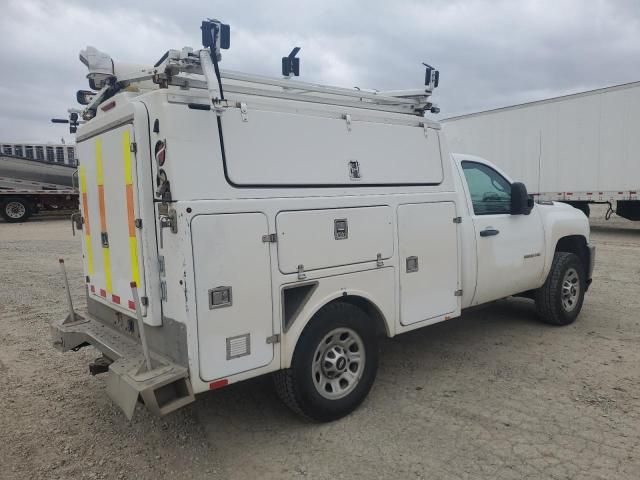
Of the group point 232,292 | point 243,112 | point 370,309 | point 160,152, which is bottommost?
point 370,309

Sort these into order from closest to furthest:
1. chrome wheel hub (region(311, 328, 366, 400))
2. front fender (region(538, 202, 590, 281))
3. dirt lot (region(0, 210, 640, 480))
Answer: dirt lot (region(0, 210, 640, 480)) < chrome wheel hub (region(311, 328, 366, 400)) < front fender (region(538, 202, 590, 281))

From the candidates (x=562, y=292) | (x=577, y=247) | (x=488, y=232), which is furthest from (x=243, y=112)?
(x=577, y=247)

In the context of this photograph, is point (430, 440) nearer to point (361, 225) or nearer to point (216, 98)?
point (361, 225)

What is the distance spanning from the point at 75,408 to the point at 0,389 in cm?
84

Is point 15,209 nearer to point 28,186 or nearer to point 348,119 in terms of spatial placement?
point 28,186

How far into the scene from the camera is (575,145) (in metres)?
14.5

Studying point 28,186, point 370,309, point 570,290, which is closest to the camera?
point 370,309

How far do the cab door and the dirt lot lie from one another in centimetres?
67

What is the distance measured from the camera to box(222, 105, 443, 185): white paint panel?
9.95ft

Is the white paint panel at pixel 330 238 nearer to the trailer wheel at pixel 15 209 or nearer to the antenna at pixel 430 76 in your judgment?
the antenna at pixel 430 76

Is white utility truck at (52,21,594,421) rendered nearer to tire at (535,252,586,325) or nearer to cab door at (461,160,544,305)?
cab door at (461,160,544,305)

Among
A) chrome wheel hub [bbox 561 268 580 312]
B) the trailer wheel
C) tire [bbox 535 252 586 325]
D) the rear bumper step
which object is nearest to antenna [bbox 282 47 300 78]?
the rear bumper step

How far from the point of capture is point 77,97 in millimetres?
3932

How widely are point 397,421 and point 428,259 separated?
4.26ft
